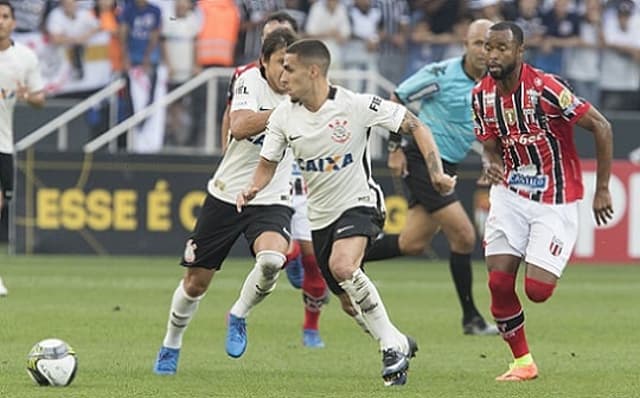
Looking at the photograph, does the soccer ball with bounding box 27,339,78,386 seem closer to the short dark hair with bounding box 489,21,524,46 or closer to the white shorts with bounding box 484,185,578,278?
the white shorts with bounding box 484,185,578,278

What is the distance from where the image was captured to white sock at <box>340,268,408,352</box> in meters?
9.16

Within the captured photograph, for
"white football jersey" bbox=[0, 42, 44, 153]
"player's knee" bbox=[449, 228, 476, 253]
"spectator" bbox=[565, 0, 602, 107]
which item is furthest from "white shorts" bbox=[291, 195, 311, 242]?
"spectator" bbox=[565, 0, 602, 107]

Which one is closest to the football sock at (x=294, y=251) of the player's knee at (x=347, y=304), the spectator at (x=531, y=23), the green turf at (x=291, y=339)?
the green turf at (x=291, y=339)

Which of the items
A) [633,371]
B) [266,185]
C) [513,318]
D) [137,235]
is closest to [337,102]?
[266,185]

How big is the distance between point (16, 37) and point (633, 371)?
1305cm

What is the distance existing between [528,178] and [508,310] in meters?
0.87

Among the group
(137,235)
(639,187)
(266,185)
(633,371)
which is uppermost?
(266,185)

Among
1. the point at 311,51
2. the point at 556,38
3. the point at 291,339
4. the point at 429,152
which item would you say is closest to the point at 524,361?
the point at 429,152

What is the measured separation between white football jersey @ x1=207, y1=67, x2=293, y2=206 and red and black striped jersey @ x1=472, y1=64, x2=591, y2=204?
1376mm

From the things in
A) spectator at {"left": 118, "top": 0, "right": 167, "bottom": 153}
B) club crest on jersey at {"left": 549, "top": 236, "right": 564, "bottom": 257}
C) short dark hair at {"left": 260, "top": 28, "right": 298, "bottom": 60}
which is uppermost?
short dark hair at {"left": 260, "top": 28, "right": 298, "bottom": 60}

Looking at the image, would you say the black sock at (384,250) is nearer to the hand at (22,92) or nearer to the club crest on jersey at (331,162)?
the club crest on jersey at (331,162)

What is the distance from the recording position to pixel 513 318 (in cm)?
978

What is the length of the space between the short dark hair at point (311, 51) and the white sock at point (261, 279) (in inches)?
52.8

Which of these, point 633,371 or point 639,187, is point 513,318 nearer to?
point 633,371
